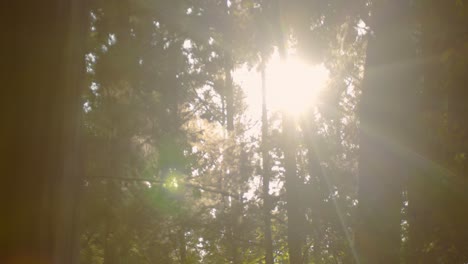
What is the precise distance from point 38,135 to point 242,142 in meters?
14.5

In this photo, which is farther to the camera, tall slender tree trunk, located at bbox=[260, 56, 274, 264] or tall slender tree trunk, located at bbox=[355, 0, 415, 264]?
tall slender tree trunk, located at bbox=[260, 56, 274, 264]

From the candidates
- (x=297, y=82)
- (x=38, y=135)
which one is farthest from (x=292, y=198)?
(x=38, y=135)

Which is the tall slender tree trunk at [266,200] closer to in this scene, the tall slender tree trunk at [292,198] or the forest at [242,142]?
the forest at [242,142]

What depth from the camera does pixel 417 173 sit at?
6.62m

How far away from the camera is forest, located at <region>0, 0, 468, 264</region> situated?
7.48 ft

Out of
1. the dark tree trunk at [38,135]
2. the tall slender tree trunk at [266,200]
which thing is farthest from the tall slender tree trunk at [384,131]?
the tall slender tree trunk at [266,200]

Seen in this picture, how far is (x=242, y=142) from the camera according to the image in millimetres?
16656

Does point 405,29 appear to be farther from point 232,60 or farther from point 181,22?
point 232,60

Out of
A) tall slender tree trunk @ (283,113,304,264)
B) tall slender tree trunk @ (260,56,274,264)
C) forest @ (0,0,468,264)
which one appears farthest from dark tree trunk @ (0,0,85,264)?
tall slender tree trunk @ (260,56,274,264)

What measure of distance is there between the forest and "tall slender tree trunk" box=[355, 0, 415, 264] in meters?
0.02

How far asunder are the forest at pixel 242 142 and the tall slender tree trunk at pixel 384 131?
0.7 inches

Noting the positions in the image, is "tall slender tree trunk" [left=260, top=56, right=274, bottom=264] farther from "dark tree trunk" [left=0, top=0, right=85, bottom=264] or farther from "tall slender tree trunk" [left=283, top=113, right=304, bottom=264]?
"dark tree trunk" [left=0, top=0, right=85, bottom=264]

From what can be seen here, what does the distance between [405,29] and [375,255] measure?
305 cm

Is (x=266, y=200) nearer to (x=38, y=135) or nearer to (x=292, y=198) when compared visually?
(x=292, y=198)
